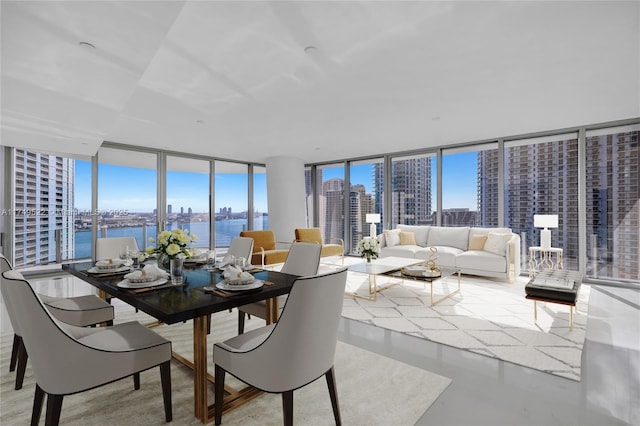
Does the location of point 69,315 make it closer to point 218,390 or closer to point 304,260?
point 218,390

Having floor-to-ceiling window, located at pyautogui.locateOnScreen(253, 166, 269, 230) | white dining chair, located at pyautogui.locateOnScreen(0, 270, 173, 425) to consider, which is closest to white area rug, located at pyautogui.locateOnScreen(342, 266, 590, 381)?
white dining chair, located at pyautogui.locateOnScreen(0, 270, 173, 425)

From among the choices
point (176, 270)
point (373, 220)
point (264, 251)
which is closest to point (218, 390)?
point (176, 270)

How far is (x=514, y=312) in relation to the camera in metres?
3.65

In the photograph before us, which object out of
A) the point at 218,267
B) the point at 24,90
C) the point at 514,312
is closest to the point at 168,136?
the point at 24,90

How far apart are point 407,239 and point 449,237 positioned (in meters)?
0.81

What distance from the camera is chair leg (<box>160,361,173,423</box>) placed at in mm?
1721

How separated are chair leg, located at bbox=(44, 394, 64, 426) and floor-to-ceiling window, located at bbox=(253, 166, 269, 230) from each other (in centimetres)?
740

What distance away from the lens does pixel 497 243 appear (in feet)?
17.6

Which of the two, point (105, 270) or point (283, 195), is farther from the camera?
point (283, 195)

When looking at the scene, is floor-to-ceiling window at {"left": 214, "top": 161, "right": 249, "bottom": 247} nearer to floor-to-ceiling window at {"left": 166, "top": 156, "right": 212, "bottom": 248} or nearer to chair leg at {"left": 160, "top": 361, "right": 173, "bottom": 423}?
floor-to-ceiling window at {"left": 166, "top": 156, "right": 212, "bottom": 248}

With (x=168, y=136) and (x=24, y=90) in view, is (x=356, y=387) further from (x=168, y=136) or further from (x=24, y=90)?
(x=168, y=136)

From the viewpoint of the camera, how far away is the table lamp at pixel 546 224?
5.09 meters

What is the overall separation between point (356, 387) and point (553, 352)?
175 centimetres

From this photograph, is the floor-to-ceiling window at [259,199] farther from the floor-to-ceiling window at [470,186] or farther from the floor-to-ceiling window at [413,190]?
the floor-to-ceiling window at [470,186]
